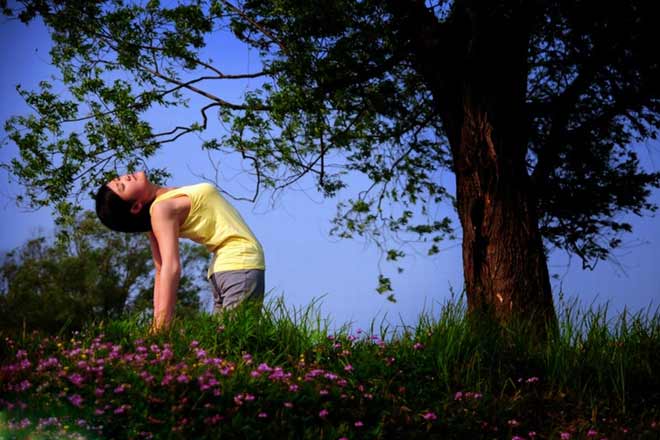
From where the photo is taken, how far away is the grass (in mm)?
4543

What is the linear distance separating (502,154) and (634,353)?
2.64m

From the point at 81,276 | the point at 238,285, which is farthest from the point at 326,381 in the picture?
the point at 81,276

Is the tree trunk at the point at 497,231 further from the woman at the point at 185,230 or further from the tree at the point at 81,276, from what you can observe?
→ the tree at the point at 81,276

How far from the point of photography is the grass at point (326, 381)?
4.54 metres

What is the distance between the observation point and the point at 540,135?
10.4 m

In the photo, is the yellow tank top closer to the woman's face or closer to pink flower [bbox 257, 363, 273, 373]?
the woman's face

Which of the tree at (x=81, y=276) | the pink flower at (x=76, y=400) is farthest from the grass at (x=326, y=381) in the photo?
the tree at (x=81, y=276)

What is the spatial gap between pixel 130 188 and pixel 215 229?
2.73 ft

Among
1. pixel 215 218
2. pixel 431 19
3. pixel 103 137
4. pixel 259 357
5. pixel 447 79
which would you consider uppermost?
pixel 431 19

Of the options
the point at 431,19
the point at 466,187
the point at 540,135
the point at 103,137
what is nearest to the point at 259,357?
the point at 466,187

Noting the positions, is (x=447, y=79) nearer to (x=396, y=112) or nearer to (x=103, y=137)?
(x=396, y=112)

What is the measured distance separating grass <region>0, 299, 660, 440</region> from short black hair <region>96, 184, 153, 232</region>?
901mm

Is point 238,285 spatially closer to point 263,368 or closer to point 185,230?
point 185,230

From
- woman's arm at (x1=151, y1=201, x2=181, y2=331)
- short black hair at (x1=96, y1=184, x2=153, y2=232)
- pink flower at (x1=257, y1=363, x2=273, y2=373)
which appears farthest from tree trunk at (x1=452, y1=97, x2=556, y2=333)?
short black hair at (x1=96, y1=184, x2=153, y2=232)
